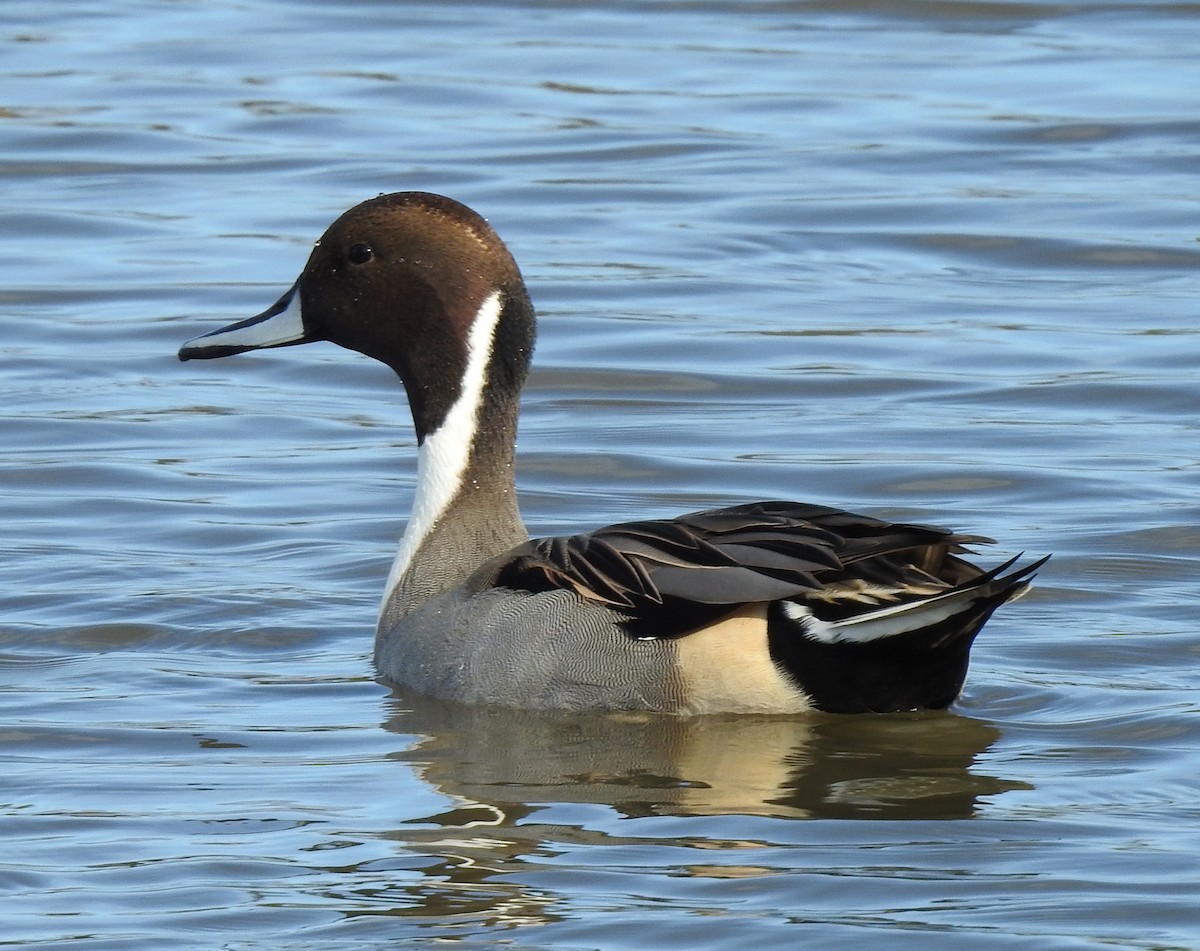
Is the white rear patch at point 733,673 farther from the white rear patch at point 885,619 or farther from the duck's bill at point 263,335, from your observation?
the duck's bill at point 263,335

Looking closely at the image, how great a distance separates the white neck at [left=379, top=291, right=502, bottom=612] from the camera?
7.04 metres

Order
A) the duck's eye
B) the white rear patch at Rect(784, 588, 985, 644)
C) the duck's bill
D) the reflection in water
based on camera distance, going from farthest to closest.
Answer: the duck's bill → the duck's eye → the white rear patch at Rect(784, 588, 985, 644) → the reflection in water

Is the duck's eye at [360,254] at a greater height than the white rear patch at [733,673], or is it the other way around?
the duck's eye at [360,254]

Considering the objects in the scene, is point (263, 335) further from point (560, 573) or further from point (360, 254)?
point (560, 573)

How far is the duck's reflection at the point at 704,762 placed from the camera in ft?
18.8

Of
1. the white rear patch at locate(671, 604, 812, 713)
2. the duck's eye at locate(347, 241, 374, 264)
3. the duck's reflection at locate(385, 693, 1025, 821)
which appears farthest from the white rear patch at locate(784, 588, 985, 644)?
the duck's eye at locate(347, 241, 374, 264)

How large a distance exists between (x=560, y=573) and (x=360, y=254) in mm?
1303

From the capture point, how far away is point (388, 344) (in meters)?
7.23

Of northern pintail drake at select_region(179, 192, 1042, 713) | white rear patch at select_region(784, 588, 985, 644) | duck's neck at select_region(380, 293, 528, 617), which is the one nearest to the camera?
white rear patch at select_region(784, 588, 985, 644)

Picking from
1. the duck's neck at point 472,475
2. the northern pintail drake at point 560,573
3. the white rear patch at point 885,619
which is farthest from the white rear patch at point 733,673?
the duck's neck at point 472,475

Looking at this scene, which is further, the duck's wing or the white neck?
the white neck

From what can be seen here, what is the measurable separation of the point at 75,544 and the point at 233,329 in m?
1.22

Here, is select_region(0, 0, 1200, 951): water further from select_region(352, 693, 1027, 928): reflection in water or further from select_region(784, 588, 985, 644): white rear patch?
select_region(784, 588, 985, 644): white rear patch

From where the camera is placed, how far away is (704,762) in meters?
6.05
